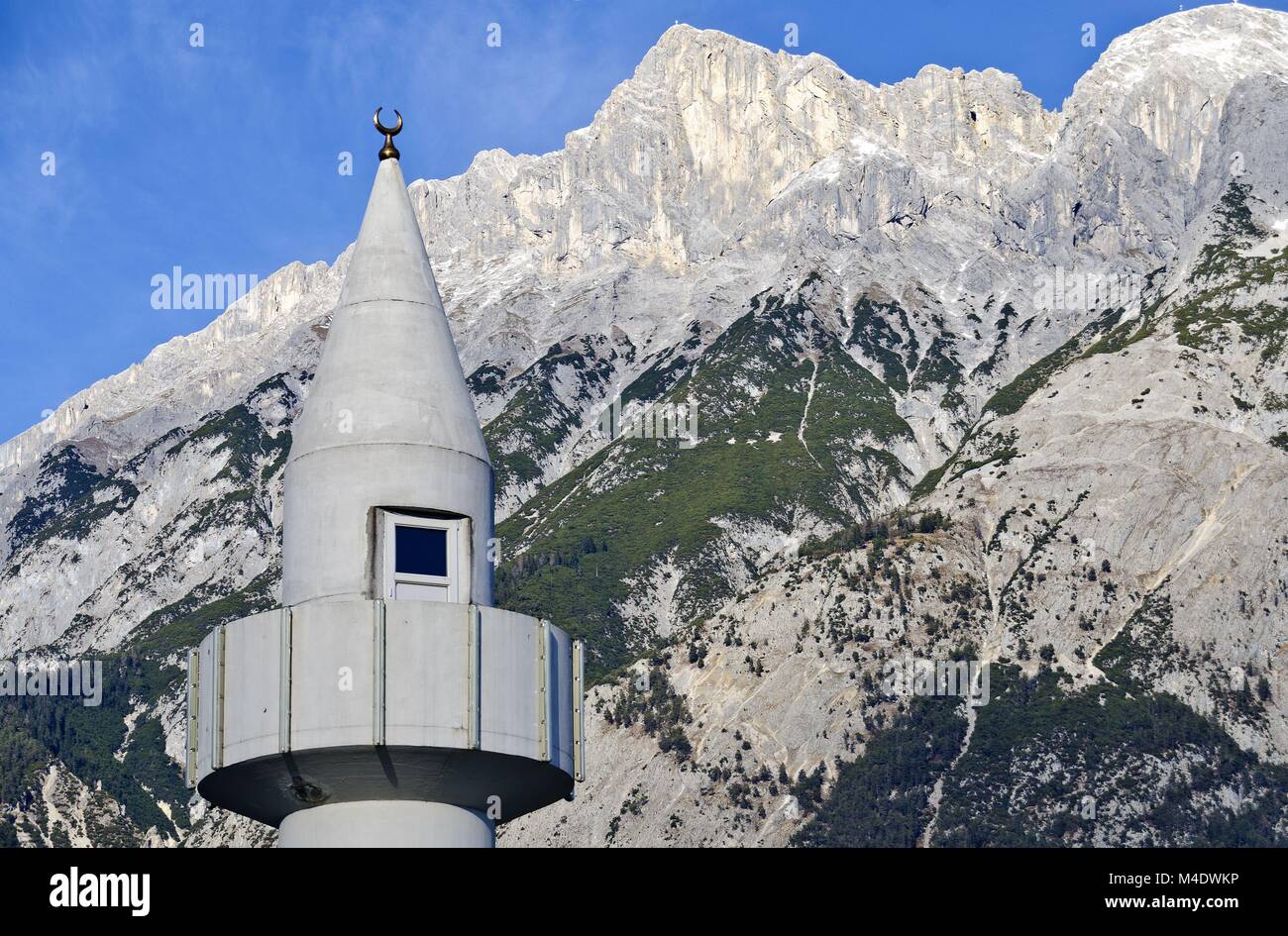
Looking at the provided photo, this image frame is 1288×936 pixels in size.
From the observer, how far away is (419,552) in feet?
79.7

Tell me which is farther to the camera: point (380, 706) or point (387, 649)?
point (387, 649)

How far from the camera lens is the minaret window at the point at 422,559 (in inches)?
948

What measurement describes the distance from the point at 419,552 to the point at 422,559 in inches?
3.8

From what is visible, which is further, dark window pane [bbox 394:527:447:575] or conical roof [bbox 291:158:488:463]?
conical roof [bbox 291:158:488:463]

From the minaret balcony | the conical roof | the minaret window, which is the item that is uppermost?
→ the conical roof

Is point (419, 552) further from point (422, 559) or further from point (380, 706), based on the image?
point (380, 706)

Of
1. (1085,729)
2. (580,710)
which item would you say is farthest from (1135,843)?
(580,710)

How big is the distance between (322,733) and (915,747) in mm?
173774

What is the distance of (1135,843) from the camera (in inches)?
6614

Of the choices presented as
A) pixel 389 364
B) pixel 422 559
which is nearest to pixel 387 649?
pixel 422 559

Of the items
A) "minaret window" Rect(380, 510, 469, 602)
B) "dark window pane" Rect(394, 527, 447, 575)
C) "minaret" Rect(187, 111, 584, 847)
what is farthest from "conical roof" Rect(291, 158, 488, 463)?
"dark window pane" Rect(394, 527, 447, 575)

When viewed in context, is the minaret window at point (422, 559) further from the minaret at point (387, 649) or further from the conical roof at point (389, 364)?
the conical roof at point (389, 364)

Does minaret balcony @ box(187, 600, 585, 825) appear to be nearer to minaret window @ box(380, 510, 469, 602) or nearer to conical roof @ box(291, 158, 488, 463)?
minaret window @ box(380, 510, 469, 602)

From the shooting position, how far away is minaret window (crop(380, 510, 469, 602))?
A: 2408 centimetres
